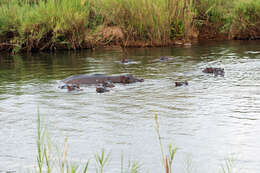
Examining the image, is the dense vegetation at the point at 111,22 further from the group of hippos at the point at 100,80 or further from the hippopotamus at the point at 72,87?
the hippopotamus at the point at 72,87

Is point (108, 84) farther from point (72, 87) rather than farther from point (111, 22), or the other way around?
point (111, 22)

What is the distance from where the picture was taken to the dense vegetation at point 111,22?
16.8 metres

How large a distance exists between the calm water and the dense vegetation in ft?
13.1

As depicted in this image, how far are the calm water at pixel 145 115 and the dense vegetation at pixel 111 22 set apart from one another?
3.99 m

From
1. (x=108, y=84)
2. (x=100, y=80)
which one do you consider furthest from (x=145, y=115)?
(x=100, y=80)

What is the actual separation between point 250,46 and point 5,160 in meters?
13.1

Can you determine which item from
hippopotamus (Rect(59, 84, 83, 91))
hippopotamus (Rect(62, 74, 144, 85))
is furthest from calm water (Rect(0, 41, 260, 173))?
hippopotamus (Rect(62, 74, 144, 85))

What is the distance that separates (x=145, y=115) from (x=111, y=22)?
1223 cm

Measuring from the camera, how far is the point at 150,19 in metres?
16.9

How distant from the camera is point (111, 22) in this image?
19.1 meters

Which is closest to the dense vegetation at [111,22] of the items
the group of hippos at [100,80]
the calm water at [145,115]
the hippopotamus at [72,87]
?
the calm water at [145,115]

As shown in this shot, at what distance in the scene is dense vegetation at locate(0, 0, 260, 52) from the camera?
16.8 m

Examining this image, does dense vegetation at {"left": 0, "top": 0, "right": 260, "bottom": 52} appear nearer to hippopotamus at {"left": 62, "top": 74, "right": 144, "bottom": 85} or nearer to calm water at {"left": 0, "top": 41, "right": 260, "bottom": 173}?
calm water at {"left": 0, "top": 41, "right": 260, "bottom": 173}

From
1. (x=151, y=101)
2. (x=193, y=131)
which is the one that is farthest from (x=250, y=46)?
(x=193, y=131)
